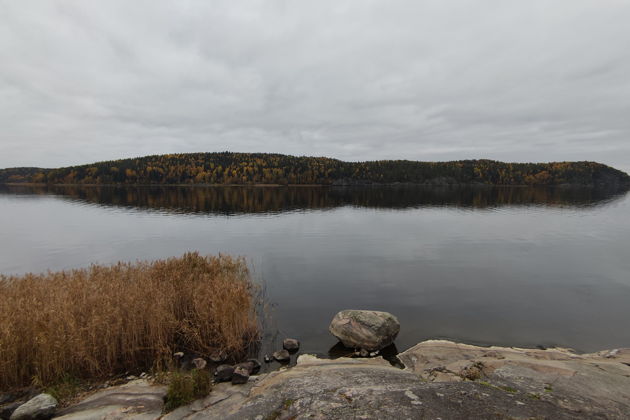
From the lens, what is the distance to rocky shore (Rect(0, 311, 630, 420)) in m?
7.68

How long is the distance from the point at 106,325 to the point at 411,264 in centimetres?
2557

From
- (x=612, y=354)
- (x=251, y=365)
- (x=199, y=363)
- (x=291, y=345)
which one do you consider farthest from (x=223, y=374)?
(x=612, y=354)

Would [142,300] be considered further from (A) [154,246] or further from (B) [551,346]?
(A) [154,246]

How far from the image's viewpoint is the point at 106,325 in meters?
11.6

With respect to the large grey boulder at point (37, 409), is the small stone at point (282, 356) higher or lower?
lower

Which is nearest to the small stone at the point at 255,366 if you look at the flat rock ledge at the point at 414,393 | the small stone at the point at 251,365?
the small stone at the point at 251,365

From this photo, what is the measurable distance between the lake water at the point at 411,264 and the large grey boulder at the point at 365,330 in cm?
89

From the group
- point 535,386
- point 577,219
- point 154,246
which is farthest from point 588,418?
point 577,219

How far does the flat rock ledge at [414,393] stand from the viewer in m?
7.66

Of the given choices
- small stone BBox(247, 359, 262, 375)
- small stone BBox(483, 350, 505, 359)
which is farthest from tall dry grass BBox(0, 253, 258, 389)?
small stone BBox(483, 350, 505, 359)

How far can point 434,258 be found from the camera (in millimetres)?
32062

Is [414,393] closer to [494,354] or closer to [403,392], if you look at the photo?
[403,392]

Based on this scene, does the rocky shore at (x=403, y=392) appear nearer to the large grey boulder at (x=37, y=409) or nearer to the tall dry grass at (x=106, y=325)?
the large grey boulder at (x=37, y=409)

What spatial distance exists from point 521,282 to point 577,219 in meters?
55.9
